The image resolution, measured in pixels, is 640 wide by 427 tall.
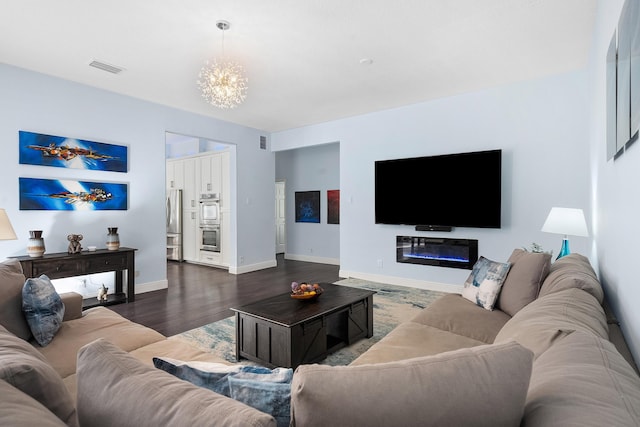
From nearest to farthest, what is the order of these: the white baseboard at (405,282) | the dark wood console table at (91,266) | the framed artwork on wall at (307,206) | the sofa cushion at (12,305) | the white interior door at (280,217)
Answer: the sofa cushion at (12,305) < the dark wood console table at (91,266) < the white baseboard at (405,282) < the framed artwork on wall at (307,206) < the white interior door at (280,217)

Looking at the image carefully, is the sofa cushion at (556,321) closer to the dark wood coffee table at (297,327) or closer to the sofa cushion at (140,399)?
the sofa cushion at (140,399)

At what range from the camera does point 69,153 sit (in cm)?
432

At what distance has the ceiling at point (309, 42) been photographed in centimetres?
275

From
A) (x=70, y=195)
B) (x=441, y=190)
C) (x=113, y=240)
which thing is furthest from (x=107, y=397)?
(x=441, y=190)

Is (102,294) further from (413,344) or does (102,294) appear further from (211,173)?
(413,344)

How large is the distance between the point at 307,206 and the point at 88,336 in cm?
656

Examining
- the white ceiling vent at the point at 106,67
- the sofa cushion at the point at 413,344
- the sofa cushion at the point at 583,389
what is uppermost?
the white ceiling vent at the point at 106,67

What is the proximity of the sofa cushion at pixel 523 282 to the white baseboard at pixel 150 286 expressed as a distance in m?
4.74

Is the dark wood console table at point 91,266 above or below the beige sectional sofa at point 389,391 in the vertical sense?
below

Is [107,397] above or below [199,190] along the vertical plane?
below

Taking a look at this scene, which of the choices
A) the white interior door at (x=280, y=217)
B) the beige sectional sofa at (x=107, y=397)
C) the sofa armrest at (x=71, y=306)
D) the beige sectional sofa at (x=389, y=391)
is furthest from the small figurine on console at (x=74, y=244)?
the white interior door at (x=280, y=217)

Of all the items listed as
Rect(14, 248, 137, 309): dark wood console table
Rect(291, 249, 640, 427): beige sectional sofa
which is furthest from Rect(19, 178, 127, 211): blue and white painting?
Rect(291, 249, 640, 427): beige sectional sofa

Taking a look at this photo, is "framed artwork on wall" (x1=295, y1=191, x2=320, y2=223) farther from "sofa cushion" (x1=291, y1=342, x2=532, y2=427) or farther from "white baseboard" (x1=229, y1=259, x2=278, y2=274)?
"sofa cushion" (x1=291, y1=342, x2=532, y2=427)

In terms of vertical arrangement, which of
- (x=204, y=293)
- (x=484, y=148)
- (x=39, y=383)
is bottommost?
(x=204, y=293)
